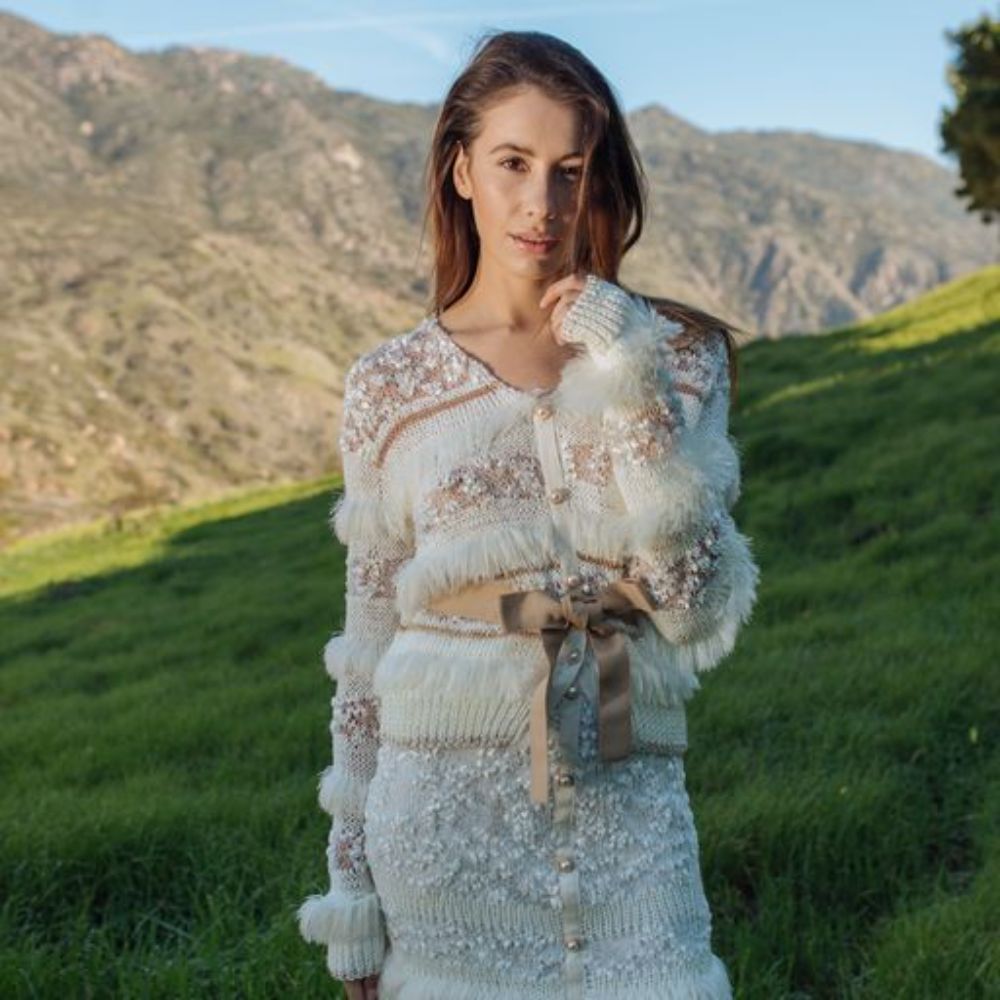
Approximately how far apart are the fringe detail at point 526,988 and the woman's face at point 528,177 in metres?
1.28

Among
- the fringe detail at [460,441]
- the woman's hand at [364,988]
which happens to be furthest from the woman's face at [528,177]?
the woman's hand at [364,988]

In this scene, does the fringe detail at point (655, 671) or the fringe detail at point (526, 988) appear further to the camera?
the fringe detail at point (655, 671)

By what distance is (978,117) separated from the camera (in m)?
24.7

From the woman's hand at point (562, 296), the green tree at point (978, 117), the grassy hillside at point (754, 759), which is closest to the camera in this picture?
the woman's hand at point (562, 296)

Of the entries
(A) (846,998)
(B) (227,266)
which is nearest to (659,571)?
(A) (846,998)

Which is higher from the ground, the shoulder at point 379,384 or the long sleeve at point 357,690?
the shoulder at point 379,384

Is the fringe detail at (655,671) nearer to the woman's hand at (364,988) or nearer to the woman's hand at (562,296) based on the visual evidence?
the woman's hand at (562,296)

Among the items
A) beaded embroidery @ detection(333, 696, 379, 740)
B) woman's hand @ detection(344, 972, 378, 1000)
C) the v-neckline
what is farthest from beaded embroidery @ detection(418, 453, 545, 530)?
woman's hand @ detection(344, 972, 378, 1000)

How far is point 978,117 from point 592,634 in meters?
25.2

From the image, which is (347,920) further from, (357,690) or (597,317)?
(597,317)

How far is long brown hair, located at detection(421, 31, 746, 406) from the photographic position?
2.44 metres

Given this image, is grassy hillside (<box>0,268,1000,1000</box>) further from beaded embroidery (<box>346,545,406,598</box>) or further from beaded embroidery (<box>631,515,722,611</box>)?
beaded embroidery (<box>631,515,722,611</box>)

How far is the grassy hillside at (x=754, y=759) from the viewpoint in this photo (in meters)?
4.27

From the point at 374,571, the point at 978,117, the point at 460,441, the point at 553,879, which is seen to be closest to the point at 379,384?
the point at 460,441
